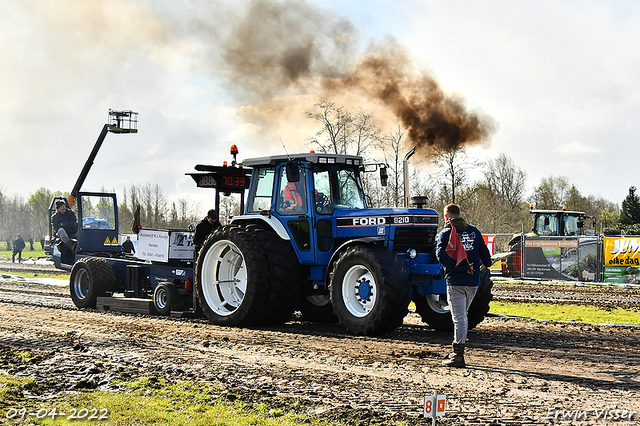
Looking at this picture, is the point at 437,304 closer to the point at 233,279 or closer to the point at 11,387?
the point at 233,279

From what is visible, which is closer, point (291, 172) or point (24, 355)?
point (24, 355)

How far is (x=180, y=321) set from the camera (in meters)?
12.0

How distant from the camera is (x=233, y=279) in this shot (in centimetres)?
1220

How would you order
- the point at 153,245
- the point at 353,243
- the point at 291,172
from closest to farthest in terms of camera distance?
the point at 353,243 < the point at 291,172 < the point at 153,245

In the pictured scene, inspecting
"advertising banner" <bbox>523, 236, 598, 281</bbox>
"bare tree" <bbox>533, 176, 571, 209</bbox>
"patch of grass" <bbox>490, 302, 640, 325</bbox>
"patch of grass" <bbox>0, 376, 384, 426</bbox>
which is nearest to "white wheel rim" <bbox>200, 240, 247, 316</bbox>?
"patch of grass" <bbox>0, 376, 384, 426</bbox>

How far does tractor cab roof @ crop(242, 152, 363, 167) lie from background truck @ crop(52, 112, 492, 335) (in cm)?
2

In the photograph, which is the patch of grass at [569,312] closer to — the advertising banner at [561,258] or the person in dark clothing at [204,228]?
the person in dark clothing at [204,228]

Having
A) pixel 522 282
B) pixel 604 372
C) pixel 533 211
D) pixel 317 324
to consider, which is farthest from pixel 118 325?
pixel 533 211

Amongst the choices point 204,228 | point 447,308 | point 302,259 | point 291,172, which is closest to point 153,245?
point 204,228

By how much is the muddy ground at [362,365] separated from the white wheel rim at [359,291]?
56 cm

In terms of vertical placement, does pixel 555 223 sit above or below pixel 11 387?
above

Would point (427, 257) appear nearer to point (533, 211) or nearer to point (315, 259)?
point (315, 259)

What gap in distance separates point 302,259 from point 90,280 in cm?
573

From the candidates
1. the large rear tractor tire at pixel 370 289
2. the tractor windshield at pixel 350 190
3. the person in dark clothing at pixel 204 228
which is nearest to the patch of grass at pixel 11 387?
the large rear tractor tire at pixel 370 289
